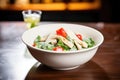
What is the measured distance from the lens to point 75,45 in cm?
110

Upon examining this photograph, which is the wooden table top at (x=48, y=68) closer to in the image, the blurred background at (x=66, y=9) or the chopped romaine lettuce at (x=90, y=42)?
the chopped romaine lettuce at (x=90, y=42)

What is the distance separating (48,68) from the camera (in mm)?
1114

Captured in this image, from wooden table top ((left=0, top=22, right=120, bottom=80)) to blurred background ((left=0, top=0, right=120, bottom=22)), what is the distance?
1455mm

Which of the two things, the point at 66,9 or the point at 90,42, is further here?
the point at 66,9

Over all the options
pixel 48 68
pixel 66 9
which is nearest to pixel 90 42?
pixel 48 68

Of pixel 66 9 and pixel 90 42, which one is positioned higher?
pixel 90 42

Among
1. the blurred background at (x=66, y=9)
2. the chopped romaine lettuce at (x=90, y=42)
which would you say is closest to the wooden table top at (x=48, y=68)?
the chopped romaine lettuce at (x=90, y=42)

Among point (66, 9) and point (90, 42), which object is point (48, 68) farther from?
point (66, 9)

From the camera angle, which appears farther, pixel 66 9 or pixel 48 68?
pixel 66 9

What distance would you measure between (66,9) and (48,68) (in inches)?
72.0

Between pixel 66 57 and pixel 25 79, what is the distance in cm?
19

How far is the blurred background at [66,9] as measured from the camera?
287cm

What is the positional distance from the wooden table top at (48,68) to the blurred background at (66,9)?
1.46 metres

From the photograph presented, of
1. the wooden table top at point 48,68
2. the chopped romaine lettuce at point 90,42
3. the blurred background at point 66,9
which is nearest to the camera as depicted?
the wooden table top at point 48,68
